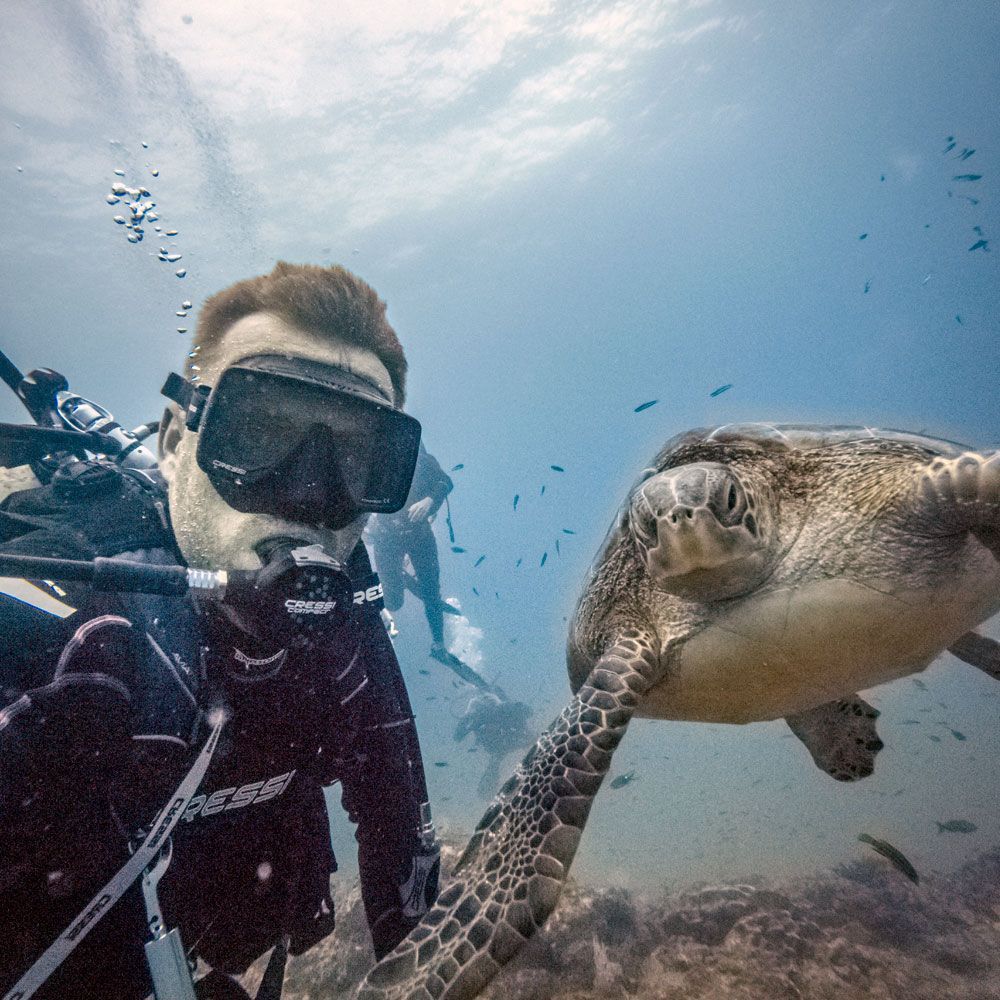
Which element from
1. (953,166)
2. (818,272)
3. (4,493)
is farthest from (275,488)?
(818,272)

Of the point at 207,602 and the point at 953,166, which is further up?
the point at 953,166

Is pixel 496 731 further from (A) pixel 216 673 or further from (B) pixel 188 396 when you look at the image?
(B) pixel 188 396

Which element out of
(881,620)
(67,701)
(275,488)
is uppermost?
(275,488)

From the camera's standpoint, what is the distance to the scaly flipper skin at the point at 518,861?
173 cm

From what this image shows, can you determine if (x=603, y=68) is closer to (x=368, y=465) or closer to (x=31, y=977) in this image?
(x=368, y=465)

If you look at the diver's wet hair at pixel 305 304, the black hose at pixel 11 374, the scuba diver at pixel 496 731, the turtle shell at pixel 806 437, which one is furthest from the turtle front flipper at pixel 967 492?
the scuba diver at pixel 496 731

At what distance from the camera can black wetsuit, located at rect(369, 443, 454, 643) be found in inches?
513

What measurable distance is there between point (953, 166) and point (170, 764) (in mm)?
84568

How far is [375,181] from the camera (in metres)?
23.0

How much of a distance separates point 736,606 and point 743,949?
11.3 feet

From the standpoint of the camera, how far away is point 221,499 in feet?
7.73

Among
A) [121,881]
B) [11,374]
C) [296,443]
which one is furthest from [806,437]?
[11,374]

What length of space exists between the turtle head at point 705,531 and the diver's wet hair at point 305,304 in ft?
6.32

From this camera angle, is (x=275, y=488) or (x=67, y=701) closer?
(x=67, y=701)
